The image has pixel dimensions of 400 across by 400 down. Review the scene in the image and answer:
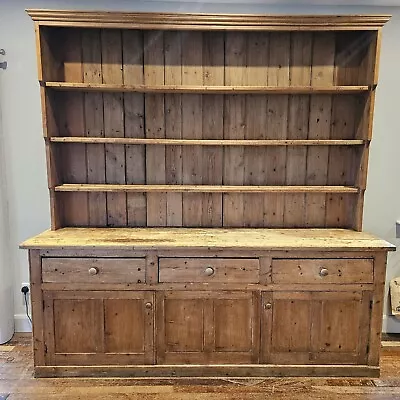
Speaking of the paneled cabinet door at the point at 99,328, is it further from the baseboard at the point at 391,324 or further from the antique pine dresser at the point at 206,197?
the baseboard at the point at 391,324

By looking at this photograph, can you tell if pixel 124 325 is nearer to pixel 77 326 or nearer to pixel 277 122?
pixel 77 326

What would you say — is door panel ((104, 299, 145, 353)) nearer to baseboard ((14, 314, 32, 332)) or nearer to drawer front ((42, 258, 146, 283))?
drawer front ((42, 258, 146, 283))

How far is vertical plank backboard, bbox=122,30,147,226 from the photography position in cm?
264

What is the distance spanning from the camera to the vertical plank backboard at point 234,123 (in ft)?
8.69

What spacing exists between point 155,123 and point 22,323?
6.09ft

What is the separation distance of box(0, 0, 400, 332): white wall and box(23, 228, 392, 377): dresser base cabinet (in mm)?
558

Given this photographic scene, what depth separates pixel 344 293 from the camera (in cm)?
237

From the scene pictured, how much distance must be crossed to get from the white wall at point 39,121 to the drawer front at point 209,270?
1100 millimetres

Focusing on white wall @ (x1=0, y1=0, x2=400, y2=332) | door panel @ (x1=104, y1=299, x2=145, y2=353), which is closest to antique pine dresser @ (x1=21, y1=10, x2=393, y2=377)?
door panel @ (x1=104, y1=299, x2=145, y2=353)

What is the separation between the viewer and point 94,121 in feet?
8.88

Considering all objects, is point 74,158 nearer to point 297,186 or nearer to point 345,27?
point 297,186

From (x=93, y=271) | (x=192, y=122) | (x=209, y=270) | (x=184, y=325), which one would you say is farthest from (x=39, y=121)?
(x=184, y=325)

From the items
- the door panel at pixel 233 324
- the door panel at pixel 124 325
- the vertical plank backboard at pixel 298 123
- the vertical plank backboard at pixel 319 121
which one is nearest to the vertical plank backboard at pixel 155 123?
the door panel at pixel 124 325

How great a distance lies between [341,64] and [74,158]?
77.8 inches
